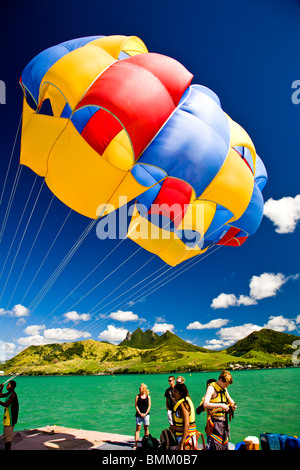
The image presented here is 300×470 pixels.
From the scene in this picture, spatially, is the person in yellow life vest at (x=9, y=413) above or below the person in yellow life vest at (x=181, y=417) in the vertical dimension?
below

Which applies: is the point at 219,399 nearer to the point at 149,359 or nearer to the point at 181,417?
the point at 181,417

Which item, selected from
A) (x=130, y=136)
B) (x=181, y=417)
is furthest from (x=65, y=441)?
(x=130, y=136)

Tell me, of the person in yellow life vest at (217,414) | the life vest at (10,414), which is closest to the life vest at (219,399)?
the person in yellow life vest at (217,414)

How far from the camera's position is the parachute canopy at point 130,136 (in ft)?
15.1

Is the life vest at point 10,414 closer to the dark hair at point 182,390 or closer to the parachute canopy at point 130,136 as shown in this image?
the dark hair at point 182,390

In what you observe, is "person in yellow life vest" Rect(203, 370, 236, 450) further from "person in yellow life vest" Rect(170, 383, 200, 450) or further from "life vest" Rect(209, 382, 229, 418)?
"person in yellow life vest" Rect(170, 383, 200, 450)

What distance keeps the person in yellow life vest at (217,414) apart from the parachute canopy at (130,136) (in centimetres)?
317

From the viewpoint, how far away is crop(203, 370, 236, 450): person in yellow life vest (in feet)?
11.8

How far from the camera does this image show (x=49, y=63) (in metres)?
5.28

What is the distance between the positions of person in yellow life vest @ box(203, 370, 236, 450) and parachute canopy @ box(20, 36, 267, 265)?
10.4 ft

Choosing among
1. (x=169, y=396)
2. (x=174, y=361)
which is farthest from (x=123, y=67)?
(x=174, y=361)

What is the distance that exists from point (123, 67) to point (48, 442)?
753 centimetres

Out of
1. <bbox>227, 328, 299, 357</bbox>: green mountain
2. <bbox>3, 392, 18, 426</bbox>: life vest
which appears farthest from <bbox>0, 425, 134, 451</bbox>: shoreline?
<bbox>227, 328, 299, 357</bbox>: green mountain
